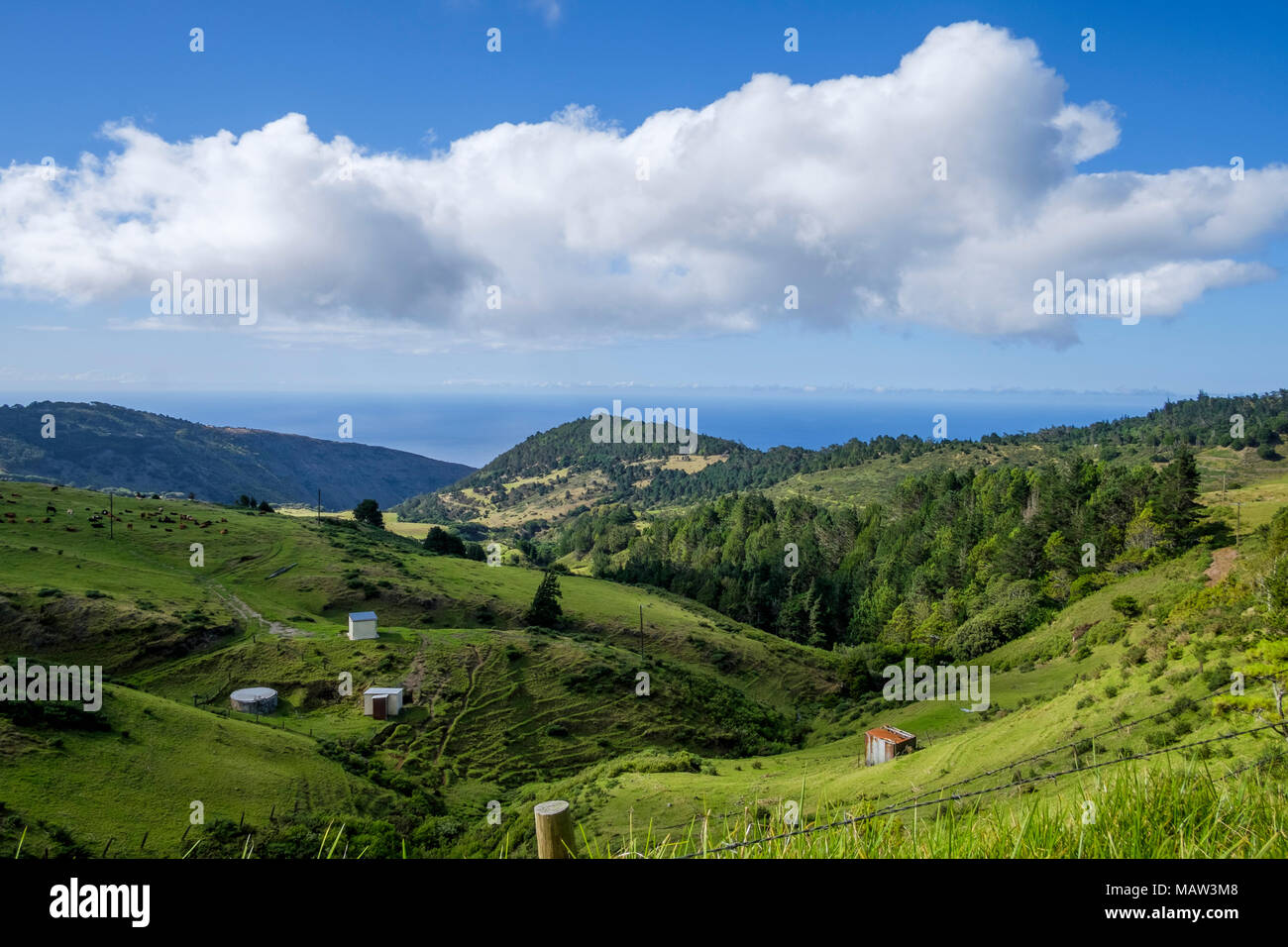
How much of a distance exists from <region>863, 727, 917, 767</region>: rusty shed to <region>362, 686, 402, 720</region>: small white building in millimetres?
24421

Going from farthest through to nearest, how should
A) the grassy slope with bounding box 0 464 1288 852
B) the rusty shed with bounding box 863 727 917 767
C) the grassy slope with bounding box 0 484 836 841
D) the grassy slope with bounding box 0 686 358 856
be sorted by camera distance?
the rusty shed with bounding box 863 727 917 767 → the grassy slope with bounding box 0 484 836 841 → the grassy slope with bounding box 0 464 1288 852 → the grassy slope with bounding box 0 686 358 856

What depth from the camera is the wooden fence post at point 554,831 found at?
3270 mm

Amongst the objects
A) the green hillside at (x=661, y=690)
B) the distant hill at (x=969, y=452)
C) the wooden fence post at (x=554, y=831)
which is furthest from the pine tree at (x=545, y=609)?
the distant hill at (x=969, y=452)

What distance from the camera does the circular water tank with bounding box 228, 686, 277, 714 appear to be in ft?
115

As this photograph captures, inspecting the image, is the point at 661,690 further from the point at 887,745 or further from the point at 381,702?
the point at 887,745

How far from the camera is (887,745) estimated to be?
92.9ft

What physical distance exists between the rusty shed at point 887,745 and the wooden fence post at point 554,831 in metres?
27.9

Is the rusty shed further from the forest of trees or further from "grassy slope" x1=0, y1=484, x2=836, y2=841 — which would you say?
the forest of trees

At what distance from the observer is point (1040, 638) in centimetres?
4825

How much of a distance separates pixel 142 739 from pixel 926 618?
62823 mm

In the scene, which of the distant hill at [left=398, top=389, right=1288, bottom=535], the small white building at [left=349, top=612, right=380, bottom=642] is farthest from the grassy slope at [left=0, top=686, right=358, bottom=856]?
the distant hill at [left=398, top=389, right=1288, bottom=535]

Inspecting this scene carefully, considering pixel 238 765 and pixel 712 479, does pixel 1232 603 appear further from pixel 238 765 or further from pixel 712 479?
pixel 712 479

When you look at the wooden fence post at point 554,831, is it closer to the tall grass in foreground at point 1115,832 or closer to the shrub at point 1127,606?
the tall grass in foreground at point 1115,832
